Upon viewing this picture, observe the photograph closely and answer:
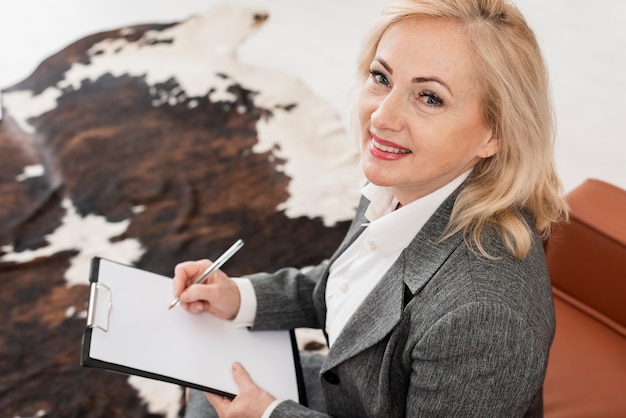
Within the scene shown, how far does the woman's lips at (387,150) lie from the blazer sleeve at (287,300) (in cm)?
36

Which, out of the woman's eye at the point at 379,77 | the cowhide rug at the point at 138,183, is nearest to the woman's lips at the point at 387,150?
the woman's eye at the point at 379,77

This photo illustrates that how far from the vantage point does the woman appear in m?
1.06

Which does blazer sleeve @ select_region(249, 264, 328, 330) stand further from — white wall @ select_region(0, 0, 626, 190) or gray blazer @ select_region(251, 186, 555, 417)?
white wall @ select_region(0, 0, 626, 190)

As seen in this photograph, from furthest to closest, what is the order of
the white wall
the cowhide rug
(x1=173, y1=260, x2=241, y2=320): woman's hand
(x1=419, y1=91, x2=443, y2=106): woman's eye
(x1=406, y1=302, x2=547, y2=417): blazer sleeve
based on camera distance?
1. the white wall
2. the cowhide rug
3. (x1=173, y1=260, x2=241, y2=320): woman's hand
4. (x1=419, y1=91, x2=443, y2=106): woman's eye
5. (x1=406, y1=302, x2=547, y2=417): blazer sleeve

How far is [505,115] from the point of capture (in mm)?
1130

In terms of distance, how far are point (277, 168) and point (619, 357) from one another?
1398mm

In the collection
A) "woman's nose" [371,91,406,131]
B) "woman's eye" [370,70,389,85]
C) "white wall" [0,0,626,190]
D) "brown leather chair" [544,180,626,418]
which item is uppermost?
"woman's eye" [370,70,389,85]

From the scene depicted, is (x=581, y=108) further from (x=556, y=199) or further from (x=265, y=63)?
(x=556, y=199)

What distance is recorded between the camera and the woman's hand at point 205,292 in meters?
1.44

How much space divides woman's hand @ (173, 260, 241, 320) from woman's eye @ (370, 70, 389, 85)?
536 millimetres

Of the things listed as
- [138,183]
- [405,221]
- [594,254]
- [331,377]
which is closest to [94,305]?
[331,377]

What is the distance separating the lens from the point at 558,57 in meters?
3.41

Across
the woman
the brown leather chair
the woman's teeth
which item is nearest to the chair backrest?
the brown leather chair

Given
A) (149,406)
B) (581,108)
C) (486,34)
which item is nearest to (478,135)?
(486,34)
